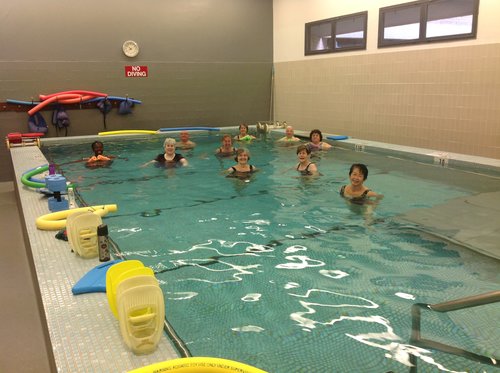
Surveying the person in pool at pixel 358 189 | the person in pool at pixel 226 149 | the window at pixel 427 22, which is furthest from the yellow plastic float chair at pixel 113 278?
the window at pixel 427 22

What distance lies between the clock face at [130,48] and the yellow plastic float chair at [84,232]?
7.76 m

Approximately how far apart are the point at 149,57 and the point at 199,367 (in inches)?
366

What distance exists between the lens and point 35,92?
892cm

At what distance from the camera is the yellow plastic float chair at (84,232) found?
103 inches

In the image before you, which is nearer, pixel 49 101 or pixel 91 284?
pixel 91 284

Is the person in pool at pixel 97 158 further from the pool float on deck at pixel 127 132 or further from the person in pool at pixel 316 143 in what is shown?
the person in pool at pixel 316 143

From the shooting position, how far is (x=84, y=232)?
263 centimetres

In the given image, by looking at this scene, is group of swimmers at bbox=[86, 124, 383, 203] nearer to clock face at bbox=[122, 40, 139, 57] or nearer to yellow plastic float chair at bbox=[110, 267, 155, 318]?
clock face at bbox=[122, 40, 139, 57]

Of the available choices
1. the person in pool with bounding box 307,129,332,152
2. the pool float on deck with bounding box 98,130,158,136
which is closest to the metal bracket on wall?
the pool float on deck with bounding box 98,130,158,136

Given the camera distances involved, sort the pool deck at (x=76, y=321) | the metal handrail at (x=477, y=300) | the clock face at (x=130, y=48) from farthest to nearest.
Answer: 1. the clock face at (x=130, y=48)
2. the metal handrail at (x=477, y=300)
3. the pool deck at (x=76, y=321)

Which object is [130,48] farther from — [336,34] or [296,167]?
[296,167]

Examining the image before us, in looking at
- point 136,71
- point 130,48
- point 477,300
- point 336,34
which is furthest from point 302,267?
point 130,48

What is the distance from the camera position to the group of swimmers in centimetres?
488

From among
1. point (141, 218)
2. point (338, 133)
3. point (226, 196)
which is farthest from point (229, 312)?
point (338, 133)
